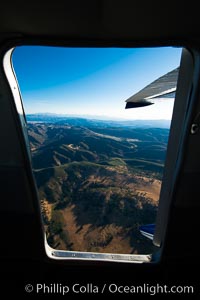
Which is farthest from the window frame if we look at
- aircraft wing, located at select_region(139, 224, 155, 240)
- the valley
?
the valley

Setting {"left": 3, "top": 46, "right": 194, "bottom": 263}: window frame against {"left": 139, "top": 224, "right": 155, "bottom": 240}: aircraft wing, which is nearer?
{"left": 3, "top": 46, "right": 194, "bottom": 263}: window frame

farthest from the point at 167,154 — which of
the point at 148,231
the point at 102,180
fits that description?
the point at 102,180

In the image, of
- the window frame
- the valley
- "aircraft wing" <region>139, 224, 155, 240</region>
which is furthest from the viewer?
the valley

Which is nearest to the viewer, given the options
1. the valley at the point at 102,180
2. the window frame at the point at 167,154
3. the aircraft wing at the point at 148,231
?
the window frame at the point at 167,154

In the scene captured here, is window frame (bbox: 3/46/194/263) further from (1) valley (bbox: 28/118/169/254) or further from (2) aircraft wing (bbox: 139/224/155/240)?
(1) valley (bbox: 28/118/169/254)

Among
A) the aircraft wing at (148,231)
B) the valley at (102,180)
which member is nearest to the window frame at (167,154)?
the aircraft wing at (148,231)

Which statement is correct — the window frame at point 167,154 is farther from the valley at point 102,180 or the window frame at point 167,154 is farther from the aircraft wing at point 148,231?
the valley at point 102,180

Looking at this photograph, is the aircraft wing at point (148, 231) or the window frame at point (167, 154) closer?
the window frame at point (167, 154)

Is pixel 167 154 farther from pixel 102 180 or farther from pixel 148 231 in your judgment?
pixel 102 180

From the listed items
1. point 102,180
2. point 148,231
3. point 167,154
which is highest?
point 167,154
